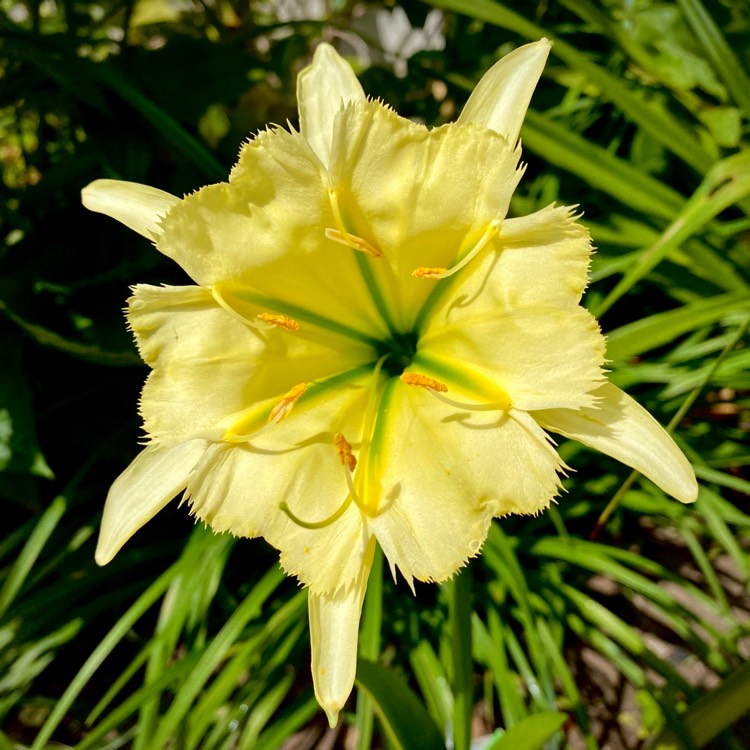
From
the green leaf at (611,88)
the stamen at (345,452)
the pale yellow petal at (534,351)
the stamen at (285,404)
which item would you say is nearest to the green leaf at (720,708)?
the pale yellow petal at (534,351)

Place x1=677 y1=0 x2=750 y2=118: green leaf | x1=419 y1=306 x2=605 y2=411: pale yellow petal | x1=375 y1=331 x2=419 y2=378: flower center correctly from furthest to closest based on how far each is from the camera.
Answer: x1=677 y1=0 x2=750 y2=118: green leaf, x1=375 y1=331 x2=419 y2=378: flower center, x1=419 y1=306 x2=605 y2=411: pale yellow petal

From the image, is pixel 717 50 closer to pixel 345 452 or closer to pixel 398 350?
pixel 398 350

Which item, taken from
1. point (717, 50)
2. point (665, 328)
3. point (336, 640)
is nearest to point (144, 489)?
point (336, 640)

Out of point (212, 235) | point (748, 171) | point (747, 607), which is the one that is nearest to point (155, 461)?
point (212, 235)

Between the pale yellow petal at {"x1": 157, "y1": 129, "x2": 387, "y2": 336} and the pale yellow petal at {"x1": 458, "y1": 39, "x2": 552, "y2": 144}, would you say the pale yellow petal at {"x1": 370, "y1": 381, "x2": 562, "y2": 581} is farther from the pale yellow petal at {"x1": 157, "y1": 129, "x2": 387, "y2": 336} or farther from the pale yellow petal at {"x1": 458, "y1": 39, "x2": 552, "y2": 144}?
the pale yellow petal at {"x1": 458, "y1": 39, "x2": 552, "y2": 144}

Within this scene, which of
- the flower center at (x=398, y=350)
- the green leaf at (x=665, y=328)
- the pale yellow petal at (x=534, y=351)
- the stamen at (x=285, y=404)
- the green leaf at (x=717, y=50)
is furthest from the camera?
the green leaf at (x=717, y=50)

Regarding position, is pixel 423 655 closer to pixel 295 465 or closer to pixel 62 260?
pixel 295 465

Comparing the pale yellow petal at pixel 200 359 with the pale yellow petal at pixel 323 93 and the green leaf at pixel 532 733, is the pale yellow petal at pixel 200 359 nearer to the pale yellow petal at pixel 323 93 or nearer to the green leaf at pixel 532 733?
the pale yellow petal at pixel 323 93

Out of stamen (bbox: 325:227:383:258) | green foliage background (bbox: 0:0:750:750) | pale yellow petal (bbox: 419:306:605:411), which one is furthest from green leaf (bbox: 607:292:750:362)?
stamen (bbox: 325:227:383:258)
